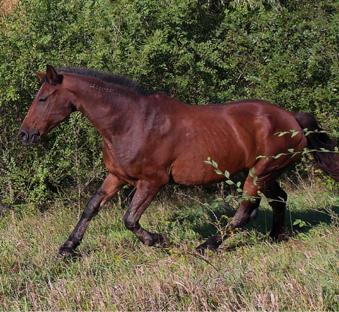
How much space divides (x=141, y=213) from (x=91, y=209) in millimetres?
625

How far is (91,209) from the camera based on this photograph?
7.07 metres

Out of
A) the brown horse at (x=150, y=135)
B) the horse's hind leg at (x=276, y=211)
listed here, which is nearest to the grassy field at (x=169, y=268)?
the horse's hind leg at (x=276, y=211)

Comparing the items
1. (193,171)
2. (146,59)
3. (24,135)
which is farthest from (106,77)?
(146,59)

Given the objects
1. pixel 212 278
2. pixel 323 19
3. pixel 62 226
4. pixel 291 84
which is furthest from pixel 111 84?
pixel 323 19

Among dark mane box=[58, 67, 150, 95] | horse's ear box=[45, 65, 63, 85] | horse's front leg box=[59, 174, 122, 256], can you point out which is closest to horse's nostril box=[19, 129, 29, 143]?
horse's ear box=[45, 65, 63, 85]

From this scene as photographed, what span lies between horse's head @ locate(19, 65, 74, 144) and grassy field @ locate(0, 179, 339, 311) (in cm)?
128

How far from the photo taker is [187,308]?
434 cm

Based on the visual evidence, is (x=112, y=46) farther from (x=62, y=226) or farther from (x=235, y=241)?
(x=235, y=241)

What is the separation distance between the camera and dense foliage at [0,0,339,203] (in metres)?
9.33

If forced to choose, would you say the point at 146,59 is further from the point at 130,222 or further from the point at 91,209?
the point at 130,222

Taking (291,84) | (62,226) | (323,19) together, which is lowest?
(62,226)

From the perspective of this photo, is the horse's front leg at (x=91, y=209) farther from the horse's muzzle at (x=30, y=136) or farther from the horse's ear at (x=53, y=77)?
the horse's ear at (x=53, y=77)

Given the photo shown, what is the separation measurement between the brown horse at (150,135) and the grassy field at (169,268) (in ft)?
1.51

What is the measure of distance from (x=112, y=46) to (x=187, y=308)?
19.3ft
